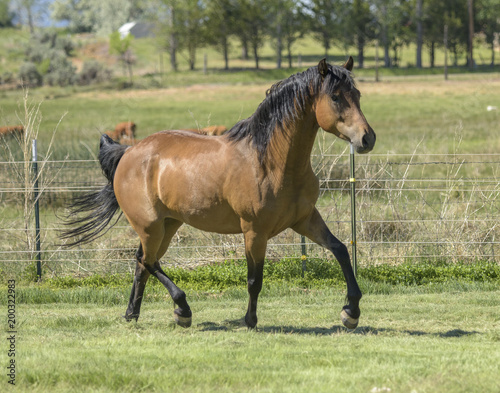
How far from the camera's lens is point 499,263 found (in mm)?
9117

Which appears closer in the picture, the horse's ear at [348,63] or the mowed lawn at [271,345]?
Result: the mowed lawn at [271,345]

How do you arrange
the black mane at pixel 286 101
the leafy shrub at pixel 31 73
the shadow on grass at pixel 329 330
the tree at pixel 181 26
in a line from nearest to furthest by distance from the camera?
the black mane at pixel 286 101 < the shadow on grass at pixel 329 330 < the leafy shrub at pixel 31 73 < the tree at pixel 181 26

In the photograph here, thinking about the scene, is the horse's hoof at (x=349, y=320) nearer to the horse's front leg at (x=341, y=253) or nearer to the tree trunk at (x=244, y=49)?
the horse's front leg at (x=341, y=253)

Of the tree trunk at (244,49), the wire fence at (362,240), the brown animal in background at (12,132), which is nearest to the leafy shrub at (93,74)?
the tree trunk at (244,49)

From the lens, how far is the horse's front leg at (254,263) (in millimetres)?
5848

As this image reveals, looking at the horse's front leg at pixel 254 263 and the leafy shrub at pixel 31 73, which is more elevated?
the leafy shrub at pixel 31 73

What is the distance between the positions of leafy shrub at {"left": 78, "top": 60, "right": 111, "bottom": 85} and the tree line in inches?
253

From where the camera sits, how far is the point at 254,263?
596 cm

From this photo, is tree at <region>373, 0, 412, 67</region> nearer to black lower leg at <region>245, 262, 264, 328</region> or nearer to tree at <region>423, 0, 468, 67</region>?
tree at <region>423, 0, 468, 67</region>

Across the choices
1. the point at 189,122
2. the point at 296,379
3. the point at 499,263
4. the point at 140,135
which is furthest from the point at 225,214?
the point at 189,122

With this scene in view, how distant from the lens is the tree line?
4781cm

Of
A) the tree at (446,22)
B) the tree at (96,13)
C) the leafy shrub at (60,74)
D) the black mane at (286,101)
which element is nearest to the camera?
the black mane at (286,101)

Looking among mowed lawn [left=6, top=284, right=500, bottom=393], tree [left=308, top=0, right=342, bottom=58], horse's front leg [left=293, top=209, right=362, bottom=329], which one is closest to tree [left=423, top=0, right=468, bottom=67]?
tree [left=308, top=0, right=342, bottom=58]

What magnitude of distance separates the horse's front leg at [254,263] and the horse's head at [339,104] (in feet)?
3.77
